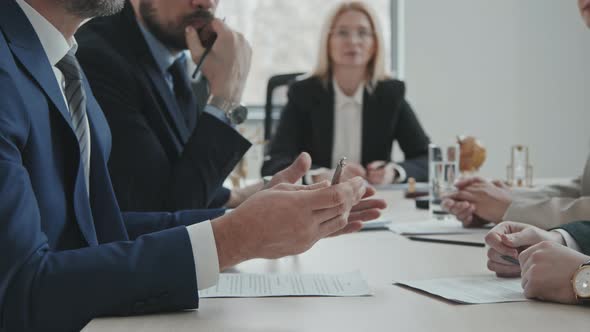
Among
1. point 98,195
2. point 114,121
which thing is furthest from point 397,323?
point 114,121

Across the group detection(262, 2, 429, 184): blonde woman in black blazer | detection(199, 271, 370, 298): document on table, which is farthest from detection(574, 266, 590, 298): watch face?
detection(262, 2, 429, 184): blonde woman in black blazer

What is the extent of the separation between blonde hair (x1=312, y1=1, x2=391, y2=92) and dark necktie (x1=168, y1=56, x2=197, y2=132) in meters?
1.74

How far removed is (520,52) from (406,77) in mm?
937

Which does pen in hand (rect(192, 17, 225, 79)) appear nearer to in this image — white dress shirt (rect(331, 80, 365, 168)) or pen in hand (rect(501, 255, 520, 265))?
pen in hand (rect(501, 255, 520, 265))

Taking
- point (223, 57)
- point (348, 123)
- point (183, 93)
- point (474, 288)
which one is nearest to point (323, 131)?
point (348, 123)

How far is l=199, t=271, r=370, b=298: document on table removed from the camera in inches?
49.3

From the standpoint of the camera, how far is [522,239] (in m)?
1.35

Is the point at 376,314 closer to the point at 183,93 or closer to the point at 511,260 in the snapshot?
the point at 511,260

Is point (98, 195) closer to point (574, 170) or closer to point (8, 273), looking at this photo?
point (8, 273)

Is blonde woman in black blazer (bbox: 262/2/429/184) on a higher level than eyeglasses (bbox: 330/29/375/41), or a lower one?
lower

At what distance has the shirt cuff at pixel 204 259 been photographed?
1.10m

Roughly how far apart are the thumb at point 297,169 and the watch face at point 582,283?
607 millimetres

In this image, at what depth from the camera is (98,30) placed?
7.41 ft

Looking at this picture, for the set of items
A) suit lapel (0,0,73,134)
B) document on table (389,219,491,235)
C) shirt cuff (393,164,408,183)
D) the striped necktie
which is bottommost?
shirt cuff (393,164,408,183)
